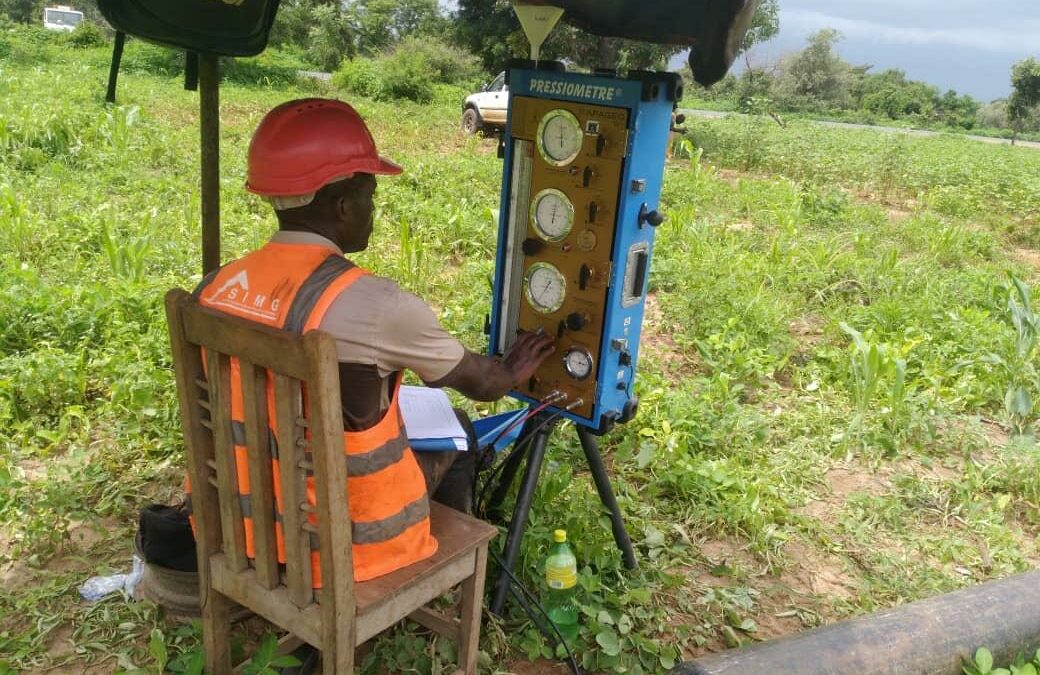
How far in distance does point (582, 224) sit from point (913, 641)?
1531 mm

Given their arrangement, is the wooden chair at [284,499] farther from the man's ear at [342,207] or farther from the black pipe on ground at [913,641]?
the black pipe on ground at [913,641]

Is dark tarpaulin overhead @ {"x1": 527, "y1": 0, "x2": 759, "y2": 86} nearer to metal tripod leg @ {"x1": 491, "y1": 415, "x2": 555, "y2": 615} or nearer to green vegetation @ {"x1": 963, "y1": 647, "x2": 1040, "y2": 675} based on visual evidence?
metal tripod leg @ {"x1": 491, "y1": 415, "x2": 555, "y2": 615}

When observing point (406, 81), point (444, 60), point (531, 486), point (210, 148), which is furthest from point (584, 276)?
point (444, 60)

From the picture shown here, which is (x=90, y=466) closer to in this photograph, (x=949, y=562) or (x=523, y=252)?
(x=523, y=252)

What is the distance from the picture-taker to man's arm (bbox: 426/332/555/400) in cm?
203

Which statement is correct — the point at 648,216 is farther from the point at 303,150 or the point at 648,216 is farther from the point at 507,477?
the point at 507,477

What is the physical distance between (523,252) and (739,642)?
58.0 inches

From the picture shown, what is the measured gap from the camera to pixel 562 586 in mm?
2465

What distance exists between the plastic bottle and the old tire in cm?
1163

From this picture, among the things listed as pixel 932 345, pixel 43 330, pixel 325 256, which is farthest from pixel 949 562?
pixel 43 330

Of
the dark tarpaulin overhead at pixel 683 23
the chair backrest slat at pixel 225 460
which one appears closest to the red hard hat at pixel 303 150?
the chair backrest slat at pixel 225 460

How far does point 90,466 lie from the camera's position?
123 inches

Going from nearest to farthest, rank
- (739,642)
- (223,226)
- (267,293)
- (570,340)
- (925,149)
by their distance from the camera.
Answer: (267,293) → (570,340) → (739,642) → (223,226) → (925,149)

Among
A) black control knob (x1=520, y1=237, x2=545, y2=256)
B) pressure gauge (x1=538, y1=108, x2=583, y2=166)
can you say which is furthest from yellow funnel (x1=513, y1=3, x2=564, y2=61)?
black control knob (x1=520, y1=237, x2=545, y2=256)
